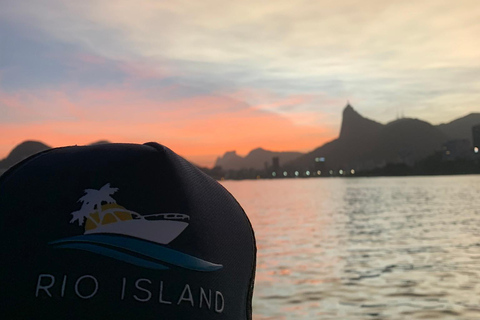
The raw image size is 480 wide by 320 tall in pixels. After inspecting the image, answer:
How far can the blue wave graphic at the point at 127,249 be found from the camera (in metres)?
1.98

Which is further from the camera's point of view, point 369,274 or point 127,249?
point 369,274

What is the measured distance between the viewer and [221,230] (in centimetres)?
220

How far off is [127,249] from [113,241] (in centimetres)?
5

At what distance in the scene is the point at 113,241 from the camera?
2.00m

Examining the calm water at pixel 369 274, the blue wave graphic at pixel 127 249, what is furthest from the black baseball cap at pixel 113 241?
the calm water at pixel 369 274

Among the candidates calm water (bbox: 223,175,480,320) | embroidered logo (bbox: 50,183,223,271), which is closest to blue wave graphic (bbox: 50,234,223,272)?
embroidered logo (bbox: 50,183,223,271)

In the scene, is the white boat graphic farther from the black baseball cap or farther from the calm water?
the calm water

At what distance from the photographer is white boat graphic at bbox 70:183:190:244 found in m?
2.00

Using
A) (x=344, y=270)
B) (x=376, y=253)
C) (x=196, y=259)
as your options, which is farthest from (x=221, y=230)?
(x=376, y=253)

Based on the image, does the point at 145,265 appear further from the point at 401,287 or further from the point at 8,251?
the point at 401,287

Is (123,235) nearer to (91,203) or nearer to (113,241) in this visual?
(113,241)

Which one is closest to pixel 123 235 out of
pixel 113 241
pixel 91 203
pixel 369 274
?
pixel 113 241

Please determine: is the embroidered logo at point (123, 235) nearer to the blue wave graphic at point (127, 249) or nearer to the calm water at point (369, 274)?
the blue wave graphic at point (127, 249)

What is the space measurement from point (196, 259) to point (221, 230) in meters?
0.18
